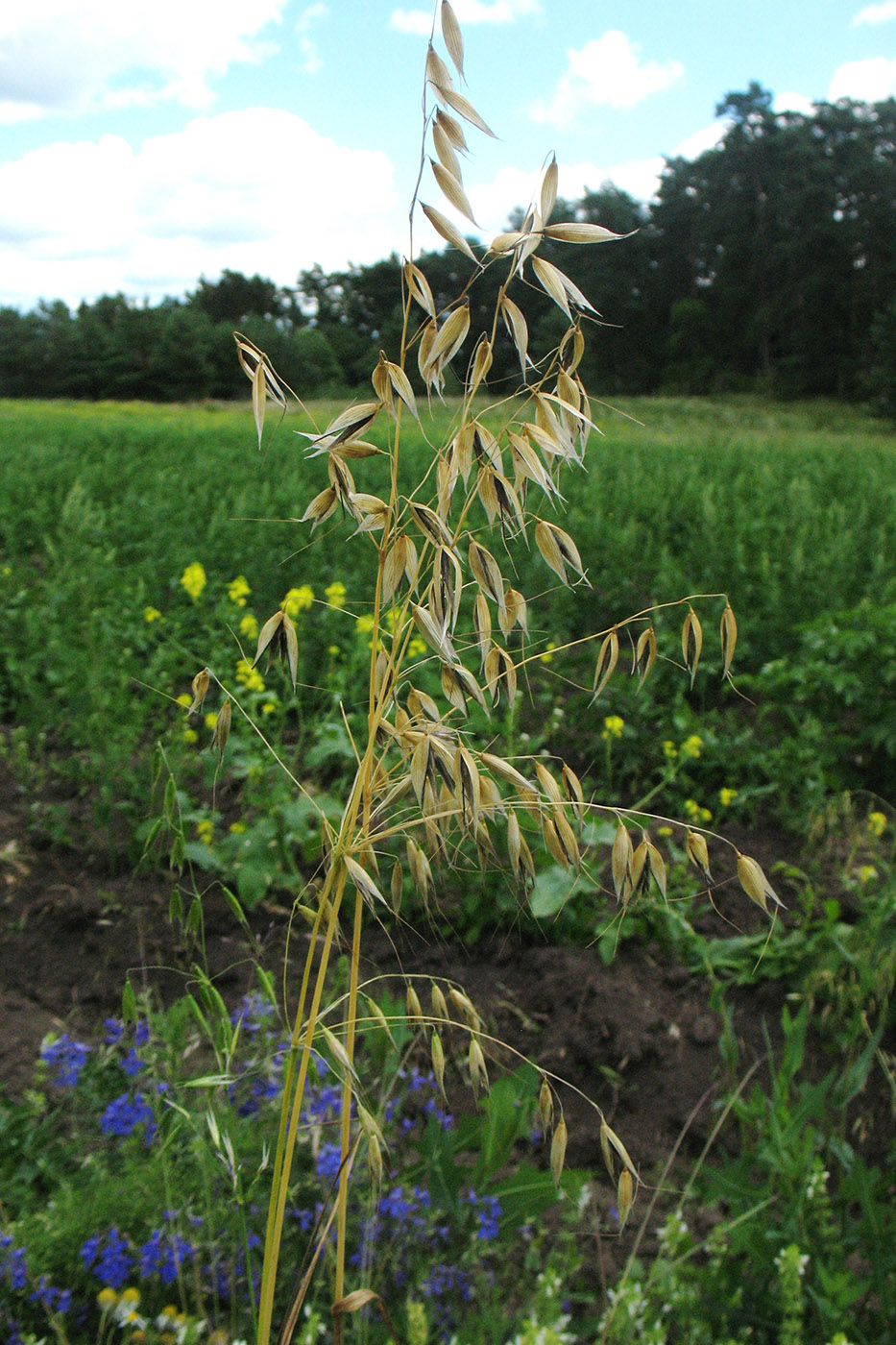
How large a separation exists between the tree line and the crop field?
35556 millimetres

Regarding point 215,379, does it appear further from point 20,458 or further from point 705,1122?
point 705,1122

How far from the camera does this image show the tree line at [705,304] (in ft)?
153

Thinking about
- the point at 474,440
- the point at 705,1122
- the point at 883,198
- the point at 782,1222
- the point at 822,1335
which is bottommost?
the point at 705,1122

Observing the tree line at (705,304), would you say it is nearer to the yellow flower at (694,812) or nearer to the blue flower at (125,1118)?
the yellow flower at (694,812)

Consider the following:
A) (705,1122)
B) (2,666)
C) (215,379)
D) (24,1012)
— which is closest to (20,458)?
(2,666)

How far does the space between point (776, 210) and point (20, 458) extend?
50.5 meters

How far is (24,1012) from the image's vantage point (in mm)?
2627

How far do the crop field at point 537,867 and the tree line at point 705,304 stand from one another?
1400 inches

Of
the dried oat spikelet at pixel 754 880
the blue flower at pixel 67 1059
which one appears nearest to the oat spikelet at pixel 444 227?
the dried oat spikelet at pixel 754 880

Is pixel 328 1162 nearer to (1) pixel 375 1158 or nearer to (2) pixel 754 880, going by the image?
(1) pixel 375 1158

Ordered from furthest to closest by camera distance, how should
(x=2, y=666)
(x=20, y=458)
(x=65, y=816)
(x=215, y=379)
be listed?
(x=215, y=379), (x=20, y=458), (x=2, y=666), (x=65, y=816)

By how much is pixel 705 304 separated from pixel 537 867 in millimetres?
59751

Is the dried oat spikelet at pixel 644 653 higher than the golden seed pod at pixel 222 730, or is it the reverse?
the dried oat spikelet at pixel 644 653

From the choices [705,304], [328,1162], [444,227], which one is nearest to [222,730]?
[444,227]
